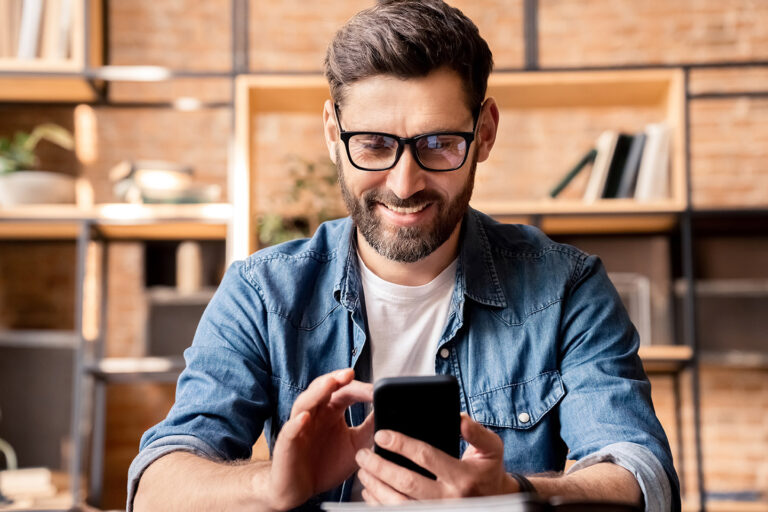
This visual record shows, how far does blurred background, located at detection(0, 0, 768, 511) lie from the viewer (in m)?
2.60

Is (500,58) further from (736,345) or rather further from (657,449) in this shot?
(657,449)

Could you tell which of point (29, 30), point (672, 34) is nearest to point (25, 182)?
point (29, 30)

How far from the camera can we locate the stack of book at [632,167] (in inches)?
101

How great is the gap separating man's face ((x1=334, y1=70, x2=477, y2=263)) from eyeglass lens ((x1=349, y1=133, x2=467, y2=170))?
1 cm

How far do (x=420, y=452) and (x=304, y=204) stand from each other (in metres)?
2.26

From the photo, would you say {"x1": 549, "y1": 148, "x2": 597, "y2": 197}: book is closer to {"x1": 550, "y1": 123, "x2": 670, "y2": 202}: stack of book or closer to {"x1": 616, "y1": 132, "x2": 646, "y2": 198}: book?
{"x1": 550, "y1": 123, "x2": 670, "y2": 202}: stack of book

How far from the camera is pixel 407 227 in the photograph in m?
1.27

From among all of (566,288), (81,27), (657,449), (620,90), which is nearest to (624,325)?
(566,288)

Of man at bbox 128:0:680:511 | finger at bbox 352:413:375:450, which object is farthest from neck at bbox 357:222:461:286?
finger at bbox 352:413:375:450

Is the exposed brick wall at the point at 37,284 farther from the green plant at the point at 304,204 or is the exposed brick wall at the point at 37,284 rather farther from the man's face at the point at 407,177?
the man's face at the point at 407,177

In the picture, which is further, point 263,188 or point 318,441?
point 263,188

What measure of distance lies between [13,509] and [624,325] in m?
2.09

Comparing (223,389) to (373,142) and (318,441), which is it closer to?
(318,441)

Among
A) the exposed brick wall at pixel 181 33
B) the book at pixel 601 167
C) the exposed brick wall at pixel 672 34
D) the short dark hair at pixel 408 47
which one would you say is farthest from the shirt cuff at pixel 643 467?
the exposed brick wall at pixel 181 33
